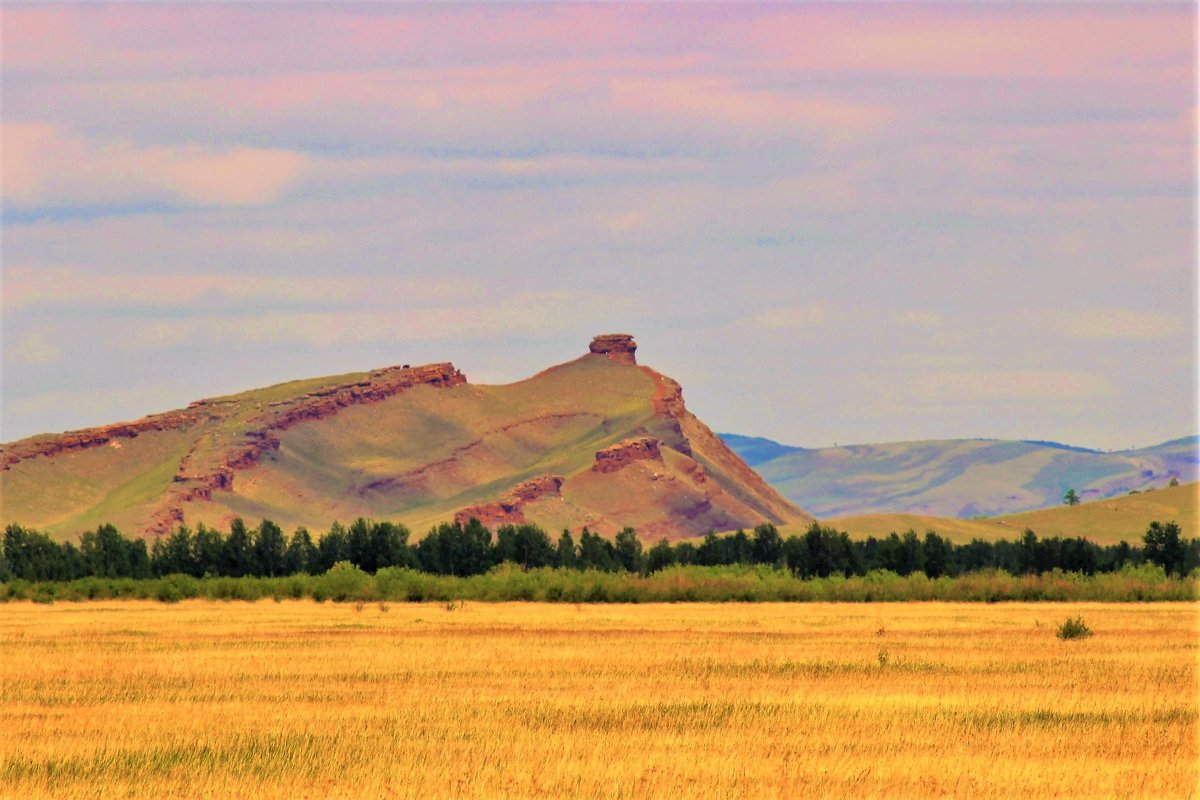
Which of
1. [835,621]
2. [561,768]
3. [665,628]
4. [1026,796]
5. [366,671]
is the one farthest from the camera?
[835,621]

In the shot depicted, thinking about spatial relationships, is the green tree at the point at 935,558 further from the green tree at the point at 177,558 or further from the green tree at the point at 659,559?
the green tree at the point at 177,558

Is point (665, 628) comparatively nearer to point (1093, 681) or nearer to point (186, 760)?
point (1093, 681)

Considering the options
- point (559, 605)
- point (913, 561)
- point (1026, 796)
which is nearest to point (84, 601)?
point (559, 605)

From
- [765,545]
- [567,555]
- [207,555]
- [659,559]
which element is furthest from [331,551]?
[765,545]

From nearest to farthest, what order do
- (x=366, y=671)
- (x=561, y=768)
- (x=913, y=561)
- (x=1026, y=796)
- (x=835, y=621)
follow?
(x=1026, y=796), (x=561, y=768), (x=366, y=671), (x=835, y=621), (x=913, y=561)

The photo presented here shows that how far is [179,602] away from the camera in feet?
317

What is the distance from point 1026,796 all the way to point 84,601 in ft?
278

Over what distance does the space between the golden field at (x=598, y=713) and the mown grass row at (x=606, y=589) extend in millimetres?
34273

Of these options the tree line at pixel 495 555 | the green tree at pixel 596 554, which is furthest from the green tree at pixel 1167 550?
the green tree at pixel 596 554

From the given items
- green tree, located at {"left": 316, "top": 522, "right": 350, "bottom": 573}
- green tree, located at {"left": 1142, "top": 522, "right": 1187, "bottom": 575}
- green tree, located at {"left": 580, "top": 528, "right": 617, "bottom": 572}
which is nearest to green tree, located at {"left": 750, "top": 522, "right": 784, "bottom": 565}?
green tree, located at {"left": 580, "top": 528, "right": 617, "bottom": 572}

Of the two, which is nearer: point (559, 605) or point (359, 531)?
point (559, 605)

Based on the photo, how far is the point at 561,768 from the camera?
2675 cm

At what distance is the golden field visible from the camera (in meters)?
25.9

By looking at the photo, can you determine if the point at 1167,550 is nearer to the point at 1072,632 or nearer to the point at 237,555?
the point at 237,555
